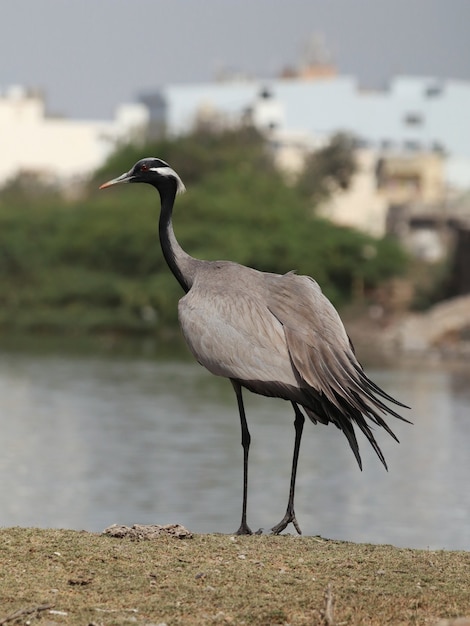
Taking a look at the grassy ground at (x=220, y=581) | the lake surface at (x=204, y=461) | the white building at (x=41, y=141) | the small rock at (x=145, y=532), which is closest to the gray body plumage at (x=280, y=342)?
the grassy ground at (x=220, y=581)

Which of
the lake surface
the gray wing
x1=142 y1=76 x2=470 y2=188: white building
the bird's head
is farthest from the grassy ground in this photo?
x1=142 y1=76 x2=470 y2=188: white building

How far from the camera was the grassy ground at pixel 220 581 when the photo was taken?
5.96 meters

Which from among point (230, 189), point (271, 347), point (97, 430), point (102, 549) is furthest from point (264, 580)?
point (230, 189)

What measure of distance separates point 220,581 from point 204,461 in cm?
1650

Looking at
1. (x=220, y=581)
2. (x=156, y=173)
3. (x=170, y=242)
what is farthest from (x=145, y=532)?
(x=156, y=173)

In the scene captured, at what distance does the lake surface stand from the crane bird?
25.7ft

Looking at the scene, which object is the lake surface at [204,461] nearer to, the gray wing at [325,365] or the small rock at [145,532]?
the gray wing at [325,365]

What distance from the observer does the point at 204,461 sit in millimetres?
22922

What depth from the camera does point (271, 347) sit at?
25.8 feet

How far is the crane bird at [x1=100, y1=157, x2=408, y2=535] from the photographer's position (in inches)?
299

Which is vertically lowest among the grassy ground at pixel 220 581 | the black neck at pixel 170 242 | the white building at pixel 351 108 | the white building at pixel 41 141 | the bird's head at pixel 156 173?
the grassy ground at pixel 220 581

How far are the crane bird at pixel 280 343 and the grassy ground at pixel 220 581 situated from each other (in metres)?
0.72

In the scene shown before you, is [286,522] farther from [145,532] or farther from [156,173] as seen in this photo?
[156,173]

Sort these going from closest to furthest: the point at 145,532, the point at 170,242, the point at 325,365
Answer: the point at 145,532, the point at 325,365, the point at 170,242
